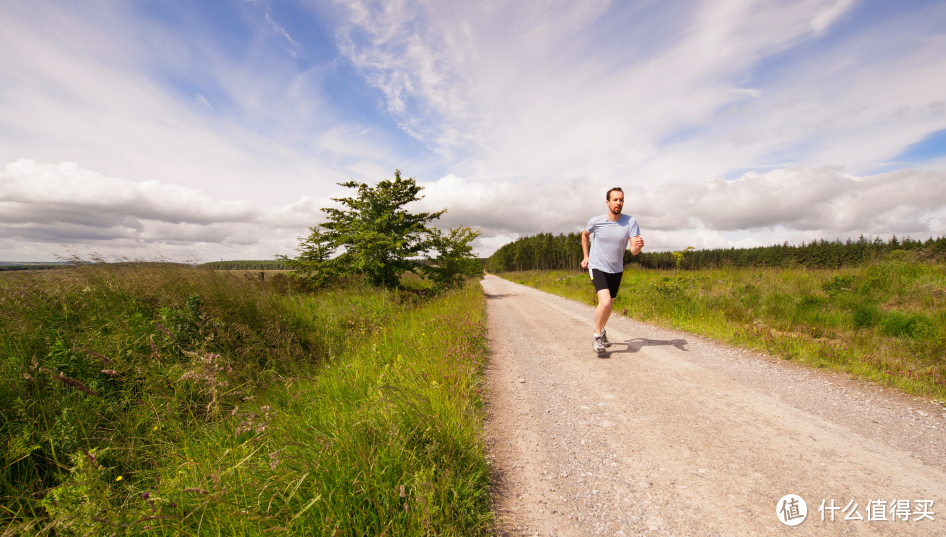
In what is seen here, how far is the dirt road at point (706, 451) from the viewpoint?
1938 mm

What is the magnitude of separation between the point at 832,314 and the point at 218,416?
9592 mm

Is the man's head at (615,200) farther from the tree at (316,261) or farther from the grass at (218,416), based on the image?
the tree at (316,261)

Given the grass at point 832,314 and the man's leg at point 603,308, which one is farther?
the man's leg at point 603,308

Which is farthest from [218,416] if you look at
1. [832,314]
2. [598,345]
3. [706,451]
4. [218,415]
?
[832,314]

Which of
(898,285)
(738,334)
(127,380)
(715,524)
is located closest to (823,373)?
(738,334)

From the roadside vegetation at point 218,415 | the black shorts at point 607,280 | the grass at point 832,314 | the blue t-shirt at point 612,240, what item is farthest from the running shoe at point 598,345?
the grass at point 832,314

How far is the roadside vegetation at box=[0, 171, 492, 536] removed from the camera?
183 cm

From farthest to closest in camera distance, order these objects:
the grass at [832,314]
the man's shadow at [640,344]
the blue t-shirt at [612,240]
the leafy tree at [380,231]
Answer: the leafy tree at [380,231]
the man's shadow at [640,344]
the blue t-shirt at [612,240]
the grass at [832,314]

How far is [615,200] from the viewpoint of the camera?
17.4 feet

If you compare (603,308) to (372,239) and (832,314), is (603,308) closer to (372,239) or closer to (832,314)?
(832,314)

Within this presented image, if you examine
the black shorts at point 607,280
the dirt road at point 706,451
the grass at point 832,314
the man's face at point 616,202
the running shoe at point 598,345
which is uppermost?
the man's face at point 616,202

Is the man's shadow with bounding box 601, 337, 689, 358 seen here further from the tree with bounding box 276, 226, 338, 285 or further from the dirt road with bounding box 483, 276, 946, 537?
the tree with bounding box 276, 226, 338, 285

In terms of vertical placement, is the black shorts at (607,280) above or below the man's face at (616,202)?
below

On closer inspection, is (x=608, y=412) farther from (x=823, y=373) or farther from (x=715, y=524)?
(x=823, y=373)
